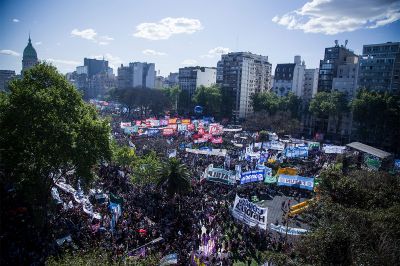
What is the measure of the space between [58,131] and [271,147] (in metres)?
29.9

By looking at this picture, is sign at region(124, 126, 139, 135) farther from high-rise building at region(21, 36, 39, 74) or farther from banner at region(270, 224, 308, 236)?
high-rise building at region(21, 36, 39, 74)

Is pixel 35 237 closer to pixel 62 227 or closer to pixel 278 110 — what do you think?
pixel 62 227

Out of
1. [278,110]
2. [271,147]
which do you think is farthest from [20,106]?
[278,110]

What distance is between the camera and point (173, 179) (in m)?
25.7

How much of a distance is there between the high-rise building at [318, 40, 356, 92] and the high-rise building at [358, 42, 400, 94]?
28.7 ft

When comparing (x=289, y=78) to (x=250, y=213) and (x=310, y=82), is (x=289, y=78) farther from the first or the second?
(x=250, y=213)

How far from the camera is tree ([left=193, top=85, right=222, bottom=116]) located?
9519cm

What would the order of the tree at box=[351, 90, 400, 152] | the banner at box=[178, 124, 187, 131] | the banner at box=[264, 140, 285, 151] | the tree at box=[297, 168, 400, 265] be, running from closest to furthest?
the tree at box=[297, 168, 400, 265]
the banner at box=[264, 140, 285, 151]
the banner at box=[178, 124, 187, 131]
the tree at box=[351, 90, 400, 152]

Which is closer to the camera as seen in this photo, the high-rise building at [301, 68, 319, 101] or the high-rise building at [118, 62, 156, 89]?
the high-rise building at [301, 68, 319, 101]

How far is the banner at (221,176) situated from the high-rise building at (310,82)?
7630 centimetres

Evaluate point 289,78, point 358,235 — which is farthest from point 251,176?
point 289,78

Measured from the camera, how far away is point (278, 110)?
76812 millimetres

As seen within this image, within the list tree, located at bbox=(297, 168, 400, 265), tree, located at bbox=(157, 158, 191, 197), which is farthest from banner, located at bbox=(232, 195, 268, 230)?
tree, located at bbox=(157, 158, 191, 197)

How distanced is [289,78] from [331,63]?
18256 mm
